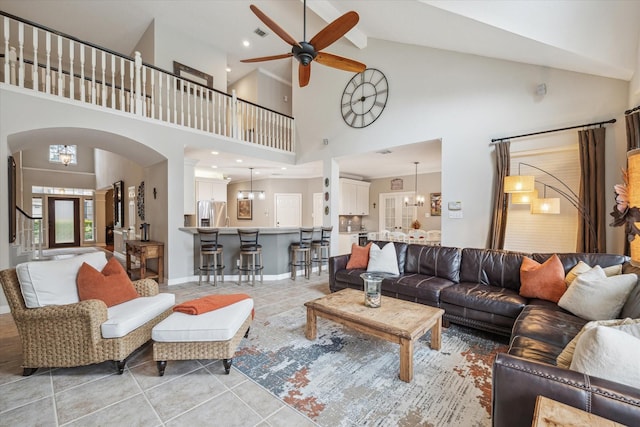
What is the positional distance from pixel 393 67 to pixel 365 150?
62.4 inches

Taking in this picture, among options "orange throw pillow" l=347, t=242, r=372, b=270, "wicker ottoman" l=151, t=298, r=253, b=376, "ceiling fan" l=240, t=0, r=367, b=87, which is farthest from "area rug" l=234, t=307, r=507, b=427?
"ceiling fan" l=240, t=0, r=367, b=87

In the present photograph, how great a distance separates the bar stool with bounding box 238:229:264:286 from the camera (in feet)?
16.3

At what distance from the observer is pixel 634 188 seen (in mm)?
1237

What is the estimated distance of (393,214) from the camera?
899cm

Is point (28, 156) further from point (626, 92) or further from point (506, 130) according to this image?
point (626, 92)

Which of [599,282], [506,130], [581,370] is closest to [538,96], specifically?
[506,130]

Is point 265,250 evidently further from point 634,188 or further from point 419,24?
point 634,188

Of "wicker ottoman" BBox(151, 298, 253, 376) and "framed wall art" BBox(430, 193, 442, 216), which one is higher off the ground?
"framed wall art" BBox(430, 193, 442, 216)

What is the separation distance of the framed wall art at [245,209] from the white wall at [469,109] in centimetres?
523

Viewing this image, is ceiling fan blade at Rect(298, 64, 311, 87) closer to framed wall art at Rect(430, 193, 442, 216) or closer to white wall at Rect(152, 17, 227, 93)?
white wall at Rect(152, 17, 227, 93)

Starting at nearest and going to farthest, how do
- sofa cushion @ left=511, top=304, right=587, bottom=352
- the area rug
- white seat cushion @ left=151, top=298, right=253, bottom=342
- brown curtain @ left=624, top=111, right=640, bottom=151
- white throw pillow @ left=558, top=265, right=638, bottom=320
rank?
1. the area rug
2. sofa cushion @ left=511, top=304, right=587, bottom=352
3. white throw pillow @ left=558, top=265, right=638, bottom=320
4. white seat cushion @ left=151, top=298, right=253, bottom=342
5. brown curtain @ left=624, top=111, right=640, bottom=151

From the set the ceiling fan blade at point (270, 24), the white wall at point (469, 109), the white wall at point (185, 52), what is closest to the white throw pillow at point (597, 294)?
the white wall at point (469, 109)

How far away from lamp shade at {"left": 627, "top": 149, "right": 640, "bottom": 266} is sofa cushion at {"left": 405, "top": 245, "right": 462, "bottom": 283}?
2.42m

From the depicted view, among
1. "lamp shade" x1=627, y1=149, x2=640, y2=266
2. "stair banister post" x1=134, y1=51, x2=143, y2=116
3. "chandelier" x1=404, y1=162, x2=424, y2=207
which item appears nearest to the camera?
"lamp shade" x1=627, y1=149, x2=640, y2=266
